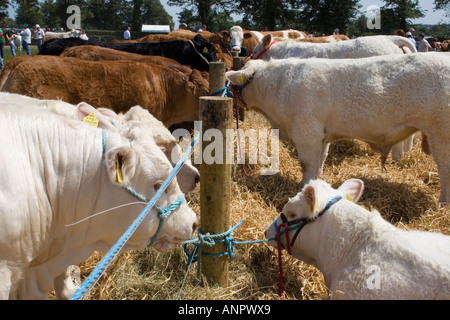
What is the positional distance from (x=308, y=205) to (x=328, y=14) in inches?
1638

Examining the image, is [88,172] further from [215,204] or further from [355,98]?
[355,98]

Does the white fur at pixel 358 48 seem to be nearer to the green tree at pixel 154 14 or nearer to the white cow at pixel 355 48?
the white cow at pixel 355 48

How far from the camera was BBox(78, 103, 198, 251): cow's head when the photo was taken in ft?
6.72

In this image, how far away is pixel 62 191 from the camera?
6.93 feet

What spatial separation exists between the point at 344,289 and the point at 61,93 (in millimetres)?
4569

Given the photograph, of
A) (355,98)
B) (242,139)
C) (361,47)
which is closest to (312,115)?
(355,98)

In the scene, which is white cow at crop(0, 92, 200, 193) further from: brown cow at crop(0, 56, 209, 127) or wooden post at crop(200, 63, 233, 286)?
brown cow at crop(0, 56, 209, 127)

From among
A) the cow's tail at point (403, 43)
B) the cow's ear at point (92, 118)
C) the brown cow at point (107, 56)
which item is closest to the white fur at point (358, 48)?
the cow's tail at point (403, 43)

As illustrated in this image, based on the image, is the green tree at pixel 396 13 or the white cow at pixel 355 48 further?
the green tree at pixel 396 13

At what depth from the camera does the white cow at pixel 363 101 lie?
461 centimetres

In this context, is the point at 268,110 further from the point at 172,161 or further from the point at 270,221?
the point at 172,161

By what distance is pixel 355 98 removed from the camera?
4.82 m

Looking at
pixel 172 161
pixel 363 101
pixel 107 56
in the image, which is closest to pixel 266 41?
pixel 107 56

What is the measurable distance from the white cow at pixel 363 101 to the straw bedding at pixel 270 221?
512 millimetres
